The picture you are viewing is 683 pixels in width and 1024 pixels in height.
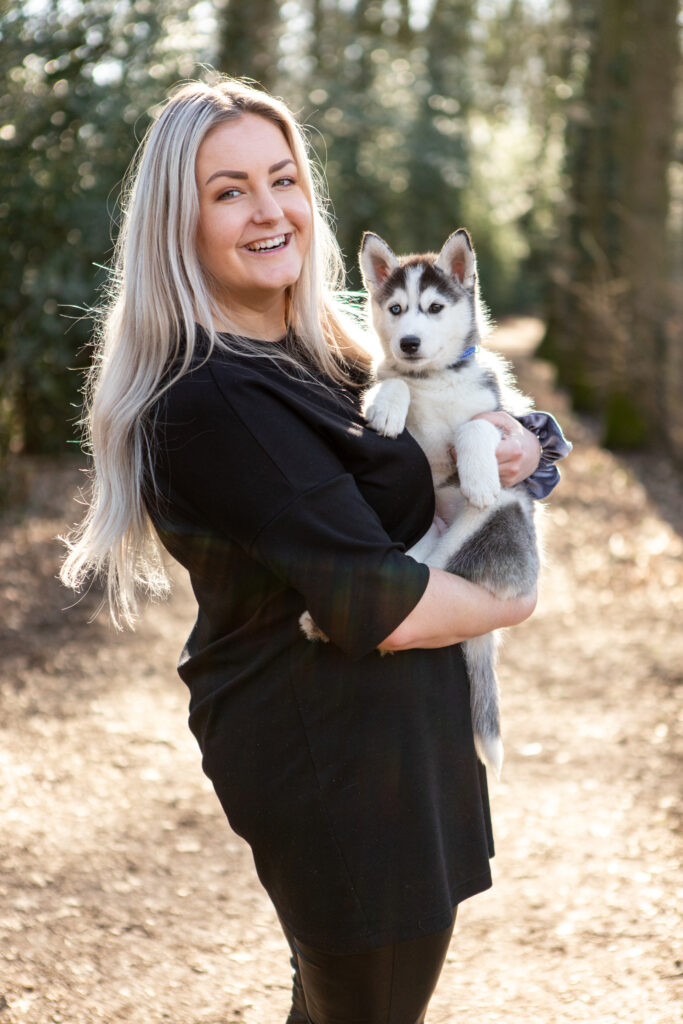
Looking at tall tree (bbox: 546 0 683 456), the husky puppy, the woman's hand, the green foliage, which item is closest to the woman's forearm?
the husky puppy

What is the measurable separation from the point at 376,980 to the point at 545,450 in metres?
1.63

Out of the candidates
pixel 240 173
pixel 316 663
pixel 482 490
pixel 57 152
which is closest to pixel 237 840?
pixel 482 490

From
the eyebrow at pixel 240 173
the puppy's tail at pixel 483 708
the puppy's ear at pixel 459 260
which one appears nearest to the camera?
the eyebrow at pixel 240 173

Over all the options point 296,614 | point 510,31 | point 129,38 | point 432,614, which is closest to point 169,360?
point 296,614

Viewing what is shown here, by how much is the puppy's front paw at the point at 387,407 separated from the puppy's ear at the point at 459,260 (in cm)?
70

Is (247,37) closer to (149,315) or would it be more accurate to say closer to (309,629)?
(149,315)

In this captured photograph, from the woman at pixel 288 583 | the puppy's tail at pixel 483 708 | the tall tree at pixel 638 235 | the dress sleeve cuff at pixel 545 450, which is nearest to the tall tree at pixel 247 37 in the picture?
the tall tree at pixel 638 235

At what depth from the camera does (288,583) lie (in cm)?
204

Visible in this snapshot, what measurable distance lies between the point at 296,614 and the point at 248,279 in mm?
885

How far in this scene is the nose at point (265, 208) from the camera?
247 cm

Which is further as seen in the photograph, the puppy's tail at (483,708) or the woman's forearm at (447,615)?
the puppy's tail at (483,708)

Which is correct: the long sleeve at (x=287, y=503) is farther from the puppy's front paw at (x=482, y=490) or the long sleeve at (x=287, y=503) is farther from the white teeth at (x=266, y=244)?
the puppy's front paw at (x=482, y=490)

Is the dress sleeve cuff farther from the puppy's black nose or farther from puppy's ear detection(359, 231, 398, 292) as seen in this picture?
puppy's ear detection(359, 231, 398, 292)

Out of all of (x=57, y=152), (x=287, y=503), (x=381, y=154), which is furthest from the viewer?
(x=381, y=154)
